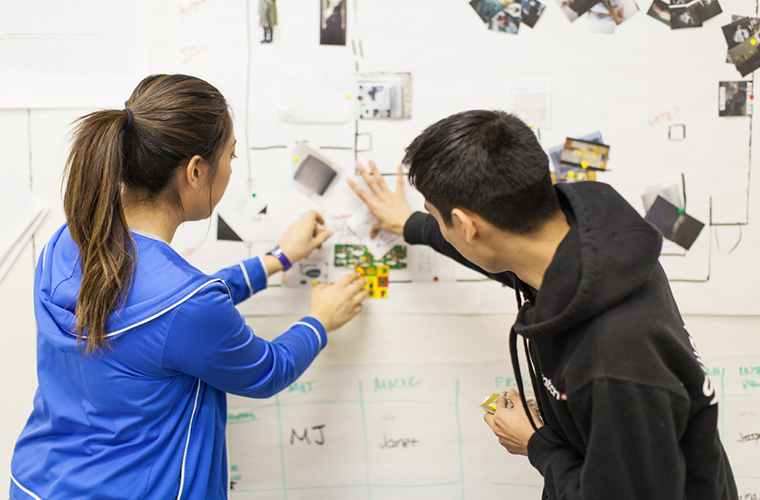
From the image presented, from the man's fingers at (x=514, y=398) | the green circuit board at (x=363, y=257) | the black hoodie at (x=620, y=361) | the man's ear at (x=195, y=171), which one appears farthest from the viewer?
the green circuit board at (x=363, y=257)

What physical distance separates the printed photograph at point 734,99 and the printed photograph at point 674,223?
23 cm

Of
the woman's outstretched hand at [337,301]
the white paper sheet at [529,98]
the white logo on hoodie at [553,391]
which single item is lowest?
the white logo on hoodie at [553,391]

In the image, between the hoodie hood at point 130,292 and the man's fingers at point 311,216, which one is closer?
the hoodie hood at point 130,292

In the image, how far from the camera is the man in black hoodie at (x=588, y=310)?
532mm

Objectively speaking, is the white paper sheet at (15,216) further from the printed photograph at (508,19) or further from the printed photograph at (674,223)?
the printed photograph at (674,223)

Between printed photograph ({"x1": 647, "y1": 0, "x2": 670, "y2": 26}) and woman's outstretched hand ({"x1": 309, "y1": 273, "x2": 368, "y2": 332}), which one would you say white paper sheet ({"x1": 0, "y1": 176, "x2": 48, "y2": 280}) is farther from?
printed photograph ({"x1": 647, "y1": 0, "x2": 670, "y2": 26})

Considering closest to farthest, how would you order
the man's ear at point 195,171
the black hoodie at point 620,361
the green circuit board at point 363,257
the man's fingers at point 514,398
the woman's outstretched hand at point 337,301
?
the black hoodie at point 620,361 → the man's ear at point 195,171 → the man's fingers at point 514,398 → the woman's outstretched hand at point 337,301 → the green circuit board at point 363,257

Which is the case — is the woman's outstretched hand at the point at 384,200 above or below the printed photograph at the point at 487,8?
below

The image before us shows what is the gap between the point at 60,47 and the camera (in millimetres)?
941

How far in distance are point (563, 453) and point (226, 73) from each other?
938 millimetres

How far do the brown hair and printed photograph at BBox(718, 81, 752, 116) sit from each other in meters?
1.05

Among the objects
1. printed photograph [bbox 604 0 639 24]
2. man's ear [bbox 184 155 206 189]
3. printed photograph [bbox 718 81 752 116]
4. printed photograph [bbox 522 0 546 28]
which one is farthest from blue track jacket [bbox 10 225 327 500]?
printed photograph [bbox 718 81 752 116]

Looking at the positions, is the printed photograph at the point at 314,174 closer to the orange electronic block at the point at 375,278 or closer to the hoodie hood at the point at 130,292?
the orange electronic block at the point at 375,278

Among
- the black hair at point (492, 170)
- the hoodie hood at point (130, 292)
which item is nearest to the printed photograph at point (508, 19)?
the black hair at point (492, 170)
